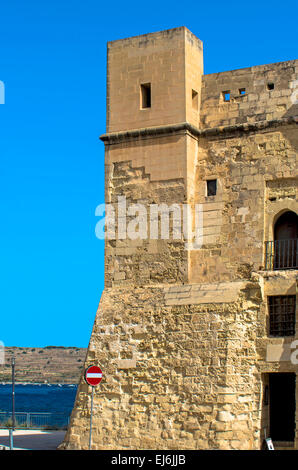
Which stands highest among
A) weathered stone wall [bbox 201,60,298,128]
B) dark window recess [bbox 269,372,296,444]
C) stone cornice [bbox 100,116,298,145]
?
weathered stone wall [bbox 201,60,298,128]

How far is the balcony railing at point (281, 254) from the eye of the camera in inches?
741

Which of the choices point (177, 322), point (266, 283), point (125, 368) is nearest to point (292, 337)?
point (266, 283)

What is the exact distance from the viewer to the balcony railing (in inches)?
741

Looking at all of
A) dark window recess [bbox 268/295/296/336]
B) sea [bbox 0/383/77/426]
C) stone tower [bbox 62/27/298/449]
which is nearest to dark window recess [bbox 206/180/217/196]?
stone tower [bbox 62/27/298/449]

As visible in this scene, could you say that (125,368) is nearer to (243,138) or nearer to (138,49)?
(243,138)

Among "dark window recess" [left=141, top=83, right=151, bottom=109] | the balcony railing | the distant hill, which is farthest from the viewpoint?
the distant hill

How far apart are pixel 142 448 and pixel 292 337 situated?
3.92 metres

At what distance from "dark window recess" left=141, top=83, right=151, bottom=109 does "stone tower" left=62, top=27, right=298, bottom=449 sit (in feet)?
0.09

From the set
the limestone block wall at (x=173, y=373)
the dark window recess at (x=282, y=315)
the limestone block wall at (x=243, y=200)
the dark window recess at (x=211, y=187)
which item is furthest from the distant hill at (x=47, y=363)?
the dark window recess at (x=282, y=315)

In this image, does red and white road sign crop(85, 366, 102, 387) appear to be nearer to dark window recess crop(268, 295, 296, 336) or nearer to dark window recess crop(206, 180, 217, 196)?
dark window recess crop(268, 295, 296, 336)

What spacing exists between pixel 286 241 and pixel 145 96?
4.88 meters

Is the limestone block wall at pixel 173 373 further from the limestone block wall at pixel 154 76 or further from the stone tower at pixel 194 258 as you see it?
the limestone block wall at pixel 154 76

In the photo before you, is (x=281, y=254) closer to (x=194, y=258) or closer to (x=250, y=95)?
(x=194, y=258)

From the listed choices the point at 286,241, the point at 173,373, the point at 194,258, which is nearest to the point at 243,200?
the point at 286,241
